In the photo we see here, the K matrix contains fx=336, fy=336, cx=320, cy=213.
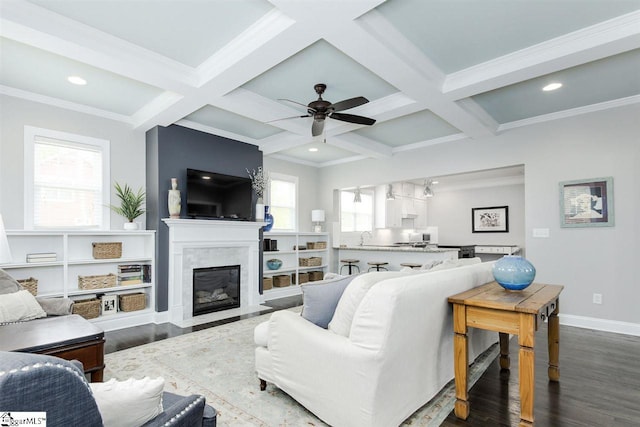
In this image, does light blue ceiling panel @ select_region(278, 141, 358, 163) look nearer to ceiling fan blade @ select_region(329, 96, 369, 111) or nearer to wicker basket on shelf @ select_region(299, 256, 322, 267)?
wicker basket on shelf @ select_region(299, 256, 322, 267)

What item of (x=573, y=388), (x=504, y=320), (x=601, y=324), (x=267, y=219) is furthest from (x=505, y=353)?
(x=267, y=219)

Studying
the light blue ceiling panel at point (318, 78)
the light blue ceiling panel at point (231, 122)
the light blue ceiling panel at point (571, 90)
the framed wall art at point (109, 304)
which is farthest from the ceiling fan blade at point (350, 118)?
the framed wall art at point (109, 304)

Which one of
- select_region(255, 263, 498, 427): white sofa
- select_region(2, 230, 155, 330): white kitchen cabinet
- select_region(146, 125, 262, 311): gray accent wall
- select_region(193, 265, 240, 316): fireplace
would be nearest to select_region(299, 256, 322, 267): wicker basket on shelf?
select_region(193, 265, 240, 316): fireplace

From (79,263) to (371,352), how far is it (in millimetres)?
3877

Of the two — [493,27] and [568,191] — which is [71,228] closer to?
[493,27]

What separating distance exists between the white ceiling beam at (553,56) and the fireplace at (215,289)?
13.2 feet

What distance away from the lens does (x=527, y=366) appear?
197 cm

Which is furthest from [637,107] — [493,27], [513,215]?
[513,215]

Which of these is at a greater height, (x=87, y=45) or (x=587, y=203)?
(x=87, y=45)

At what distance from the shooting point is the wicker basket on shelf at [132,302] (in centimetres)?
443

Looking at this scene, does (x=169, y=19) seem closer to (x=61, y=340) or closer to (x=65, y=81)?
(x=65, y=81)

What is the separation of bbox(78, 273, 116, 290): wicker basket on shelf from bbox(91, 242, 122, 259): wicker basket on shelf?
0.83 ft

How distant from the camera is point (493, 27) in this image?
2.76 metres

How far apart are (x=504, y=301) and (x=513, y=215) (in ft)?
24.5
